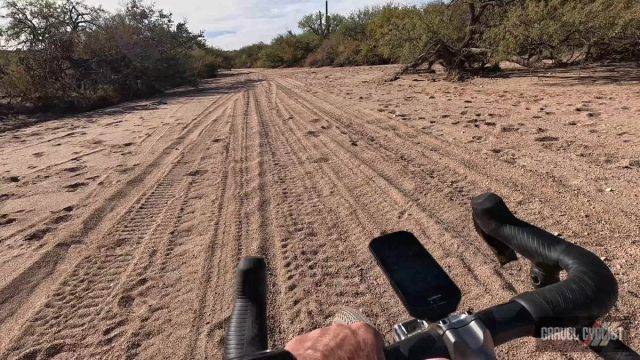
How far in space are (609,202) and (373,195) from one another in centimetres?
193

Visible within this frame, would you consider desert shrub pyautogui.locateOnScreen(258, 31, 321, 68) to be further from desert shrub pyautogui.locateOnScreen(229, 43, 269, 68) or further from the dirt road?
the dirt road

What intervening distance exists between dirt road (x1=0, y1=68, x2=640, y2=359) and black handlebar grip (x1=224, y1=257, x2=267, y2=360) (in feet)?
4.18

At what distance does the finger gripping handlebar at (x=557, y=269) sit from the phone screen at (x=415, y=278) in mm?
155

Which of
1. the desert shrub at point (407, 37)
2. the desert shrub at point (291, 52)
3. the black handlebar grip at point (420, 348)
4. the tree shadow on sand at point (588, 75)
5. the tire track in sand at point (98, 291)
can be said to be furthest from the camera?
the desert shrub at point (291, 52)

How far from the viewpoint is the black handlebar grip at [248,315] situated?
0.79 meters

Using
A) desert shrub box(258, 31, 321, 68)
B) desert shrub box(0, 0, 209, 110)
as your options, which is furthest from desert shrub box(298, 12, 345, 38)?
desert shrub box(0, 0, 209, 110)

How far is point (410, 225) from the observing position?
3129 millimetres

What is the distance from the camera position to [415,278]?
0.88 meters

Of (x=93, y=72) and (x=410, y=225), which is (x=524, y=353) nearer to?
(x=410, y=225)

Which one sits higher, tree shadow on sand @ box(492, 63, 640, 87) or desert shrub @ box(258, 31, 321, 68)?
desert shrub @ box(258, 31, 321, 68)

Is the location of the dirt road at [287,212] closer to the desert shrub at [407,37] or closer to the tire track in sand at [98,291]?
the tire track in sand at [98,291]

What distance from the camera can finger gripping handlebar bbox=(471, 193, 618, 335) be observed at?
79cm

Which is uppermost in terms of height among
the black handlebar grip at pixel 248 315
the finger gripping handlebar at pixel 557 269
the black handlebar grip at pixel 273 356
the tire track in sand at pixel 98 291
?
the black handlebar grip at pixel 273 356

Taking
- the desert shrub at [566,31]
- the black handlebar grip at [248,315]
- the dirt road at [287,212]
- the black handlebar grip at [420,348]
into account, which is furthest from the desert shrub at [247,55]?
the black handlebar grip at [420,348]
